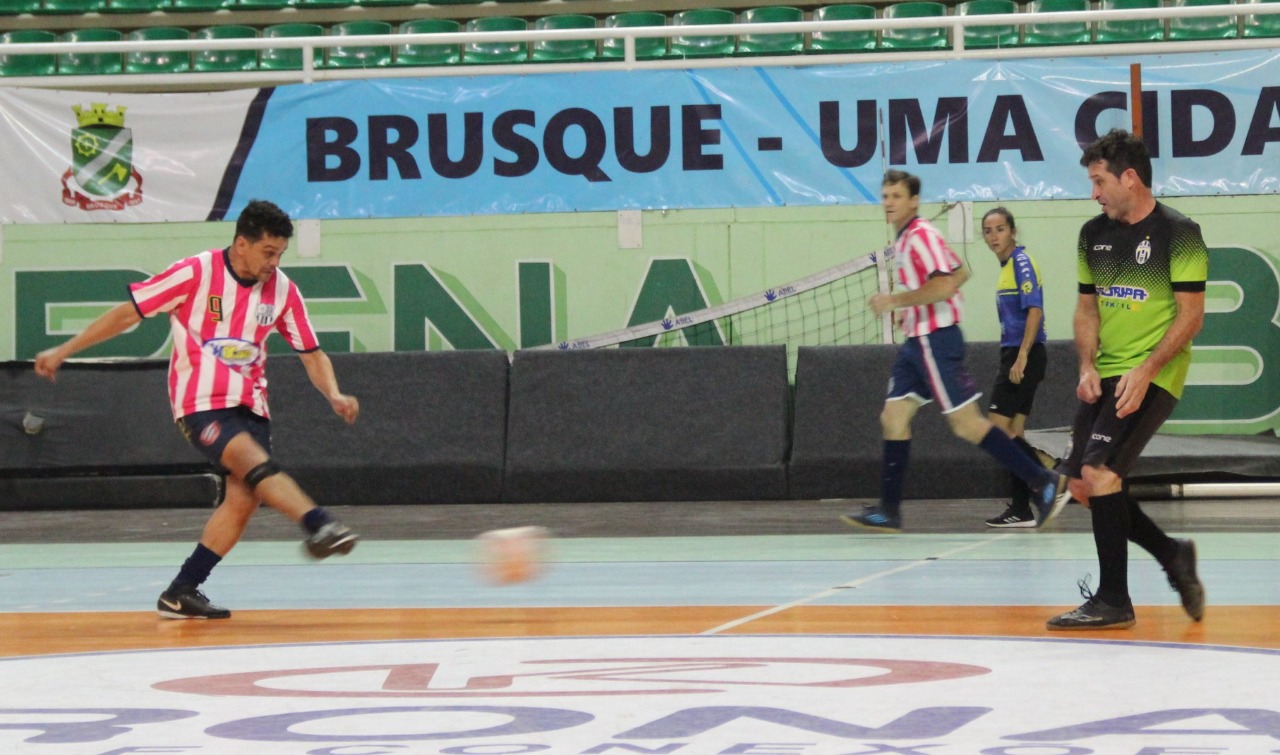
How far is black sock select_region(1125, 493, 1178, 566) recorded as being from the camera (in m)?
6.11

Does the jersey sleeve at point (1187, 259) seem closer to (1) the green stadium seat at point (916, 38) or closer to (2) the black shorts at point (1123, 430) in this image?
(2) the black shorts at point (1123, 430)

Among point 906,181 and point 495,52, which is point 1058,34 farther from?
point 906,181

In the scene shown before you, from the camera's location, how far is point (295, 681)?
16.0 ft

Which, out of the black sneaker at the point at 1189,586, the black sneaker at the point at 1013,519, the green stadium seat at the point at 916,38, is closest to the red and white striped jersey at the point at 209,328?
the black sneaker at the point at 1189,586

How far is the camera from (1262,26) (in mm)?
16828

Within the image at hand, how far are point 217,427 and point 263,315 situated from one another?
20.7 inches

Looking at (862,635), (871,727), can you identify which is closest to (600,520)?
(862,635)

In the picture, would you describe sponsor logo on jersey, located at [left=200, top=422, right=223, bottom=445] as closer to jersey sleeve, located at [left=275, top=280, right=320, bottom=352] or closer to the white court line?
jersey sleeve, located at [left=275, top=280, right=320, bottom=352]

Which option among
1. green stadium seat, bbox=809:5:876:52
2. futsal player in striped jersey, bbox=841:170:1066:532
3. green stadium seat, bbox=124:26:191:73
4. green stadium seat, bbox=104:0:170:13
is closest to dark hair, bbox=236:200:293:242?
futsal player in striped jersey, bbox=841:170:1066:532

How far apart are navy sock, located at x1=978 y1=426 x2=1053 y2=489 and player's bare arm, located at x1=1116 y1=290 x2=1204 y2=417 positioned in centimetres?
351

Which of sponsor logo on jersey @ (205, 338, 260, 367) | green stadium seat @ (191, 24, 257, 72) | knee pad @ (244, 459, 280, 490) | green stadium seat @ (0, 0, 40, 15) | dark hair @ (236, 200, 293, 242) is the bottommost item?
knee pad @ (244, 459, 280, 490)

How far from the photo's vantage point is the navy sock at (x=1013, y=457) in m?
9.34

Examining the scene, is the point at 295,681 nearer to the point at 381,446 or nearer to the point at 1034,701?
the point at 1034,701

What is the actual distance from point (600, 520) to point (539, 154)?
4.04 m
